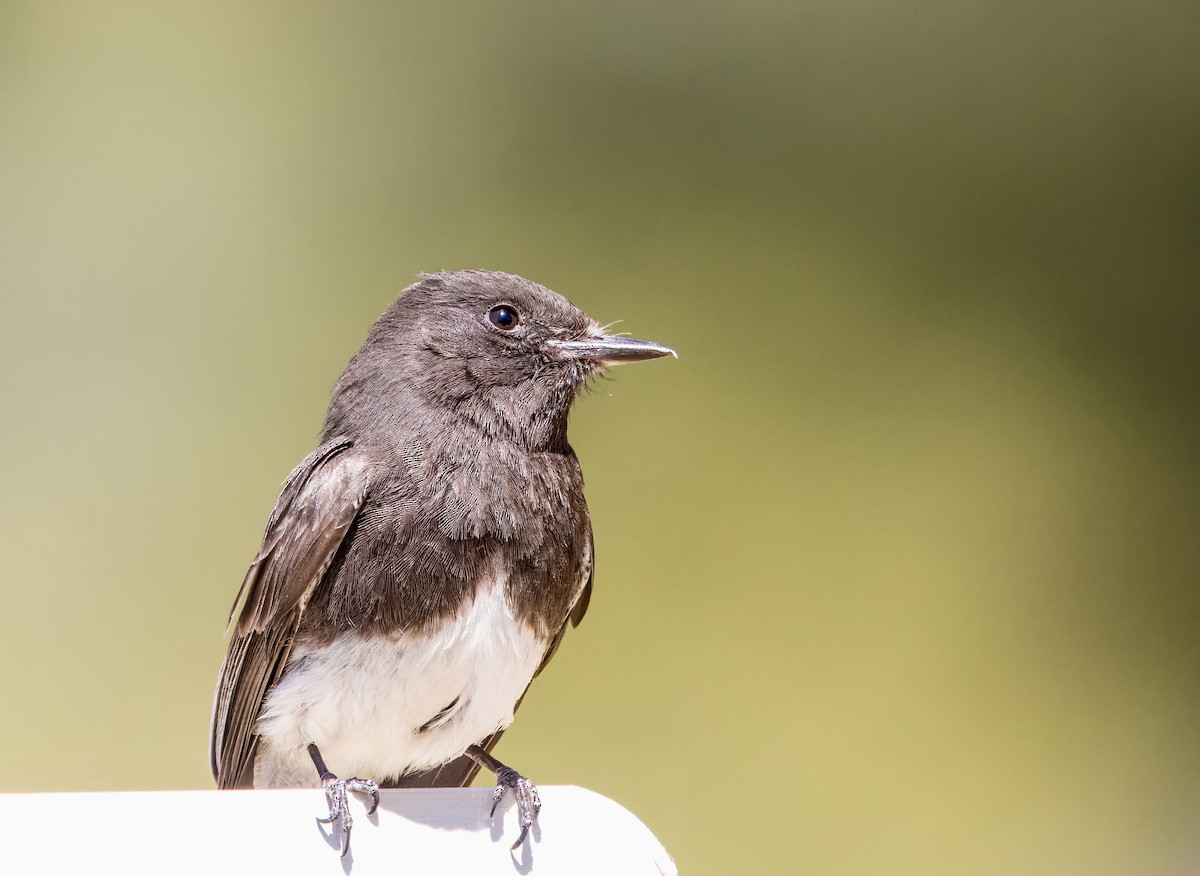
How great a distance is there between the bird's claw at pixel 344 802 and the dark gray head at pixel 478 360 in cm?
69

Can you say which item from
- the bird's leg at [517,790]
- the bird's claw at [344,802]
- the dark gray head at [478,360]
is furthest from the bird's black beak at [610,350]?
the bird's claw at [344,802]

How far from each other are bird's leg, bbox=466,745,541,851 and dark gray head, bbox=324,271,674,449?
66 cm

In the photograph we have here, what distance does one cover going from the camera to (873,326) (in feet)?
18.1

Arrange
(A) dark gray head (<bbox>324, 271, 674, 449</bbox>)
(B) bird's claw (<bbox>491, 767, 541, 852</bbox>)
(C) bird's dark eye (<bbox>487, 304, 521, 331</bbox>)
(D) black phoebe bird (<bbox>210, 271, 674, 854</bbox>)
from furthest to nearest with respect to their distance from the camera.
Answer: (C) bird's dark eye (<bbox>487, 304, 521, 331</bbox>) → (A) dark gray head (<bbox>324, 271, 674, 449</bbox>) → (D) black phoebe bird (<bbox>210, 271, 674, 854</bbox>) → (B) bird's claw (<bbox>491, 767, 541, 852</bbox>)

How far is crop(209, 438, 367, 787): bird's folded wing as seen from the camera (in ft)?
8.47

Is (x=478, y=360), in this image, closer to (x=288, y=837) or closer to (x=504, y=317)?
(x=504, y=317)

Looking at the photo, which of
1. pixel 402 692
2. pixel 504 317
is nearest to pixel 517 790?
pixel 402 692

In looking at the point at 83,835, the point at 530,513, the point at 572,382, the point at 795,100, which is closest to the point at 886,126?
the point at 795,100

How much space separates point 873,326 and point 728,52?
1335 millimetres

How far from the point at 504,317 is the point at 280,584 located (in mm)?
734

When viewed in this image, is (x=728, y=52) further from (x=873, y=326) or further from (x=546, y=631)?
(x=546, y=631)

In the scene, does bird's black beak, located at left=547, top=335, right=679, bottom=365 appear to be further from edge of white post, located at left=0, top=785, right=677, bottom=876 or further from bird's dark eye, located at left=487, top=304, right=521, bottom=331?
edge of white post, located at left=0, top=785, right=677, bottom=876

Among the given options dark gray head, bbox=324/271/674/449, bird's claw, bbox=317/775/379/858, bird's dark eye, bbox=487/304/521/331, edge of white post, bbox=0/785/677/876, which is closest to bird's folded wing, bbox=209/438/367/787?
dark gray head, bbox=324/271/674/449

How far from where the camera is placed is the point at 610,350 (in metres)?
2.91
